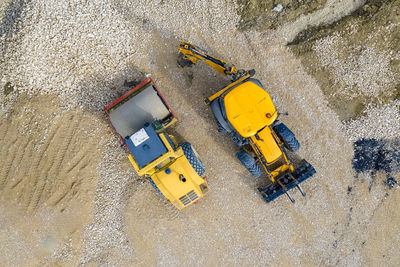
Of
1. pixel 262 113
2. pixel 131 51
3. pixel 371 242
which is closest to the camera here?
pixel 262 113

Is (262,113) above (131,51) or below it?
below

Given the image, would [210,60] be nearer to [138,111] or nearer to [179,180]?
[138,111]

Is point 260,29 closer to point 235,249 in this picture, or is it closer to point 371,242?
point 235,249

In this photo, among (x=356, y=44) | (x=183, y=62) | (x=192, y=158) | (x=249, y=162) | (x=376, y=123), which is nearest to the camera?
(x=192, y=158)

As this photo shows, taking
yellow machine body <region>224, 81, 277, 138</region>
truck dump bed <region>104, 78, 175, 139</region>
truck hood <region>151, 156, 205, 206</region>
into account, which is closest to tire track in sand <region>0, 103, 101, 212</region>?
truck dump bed <region>104, 78, 175, 139</region>

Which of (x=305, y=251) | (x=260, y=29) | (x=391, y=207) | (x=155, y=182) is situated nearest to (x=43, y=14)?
(x=155, y=182)

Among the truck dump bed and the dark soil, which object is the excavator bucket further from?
the truck dump bed

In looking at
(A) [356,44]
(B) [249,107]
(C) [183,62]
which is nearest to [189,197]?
(B) [249,107]
